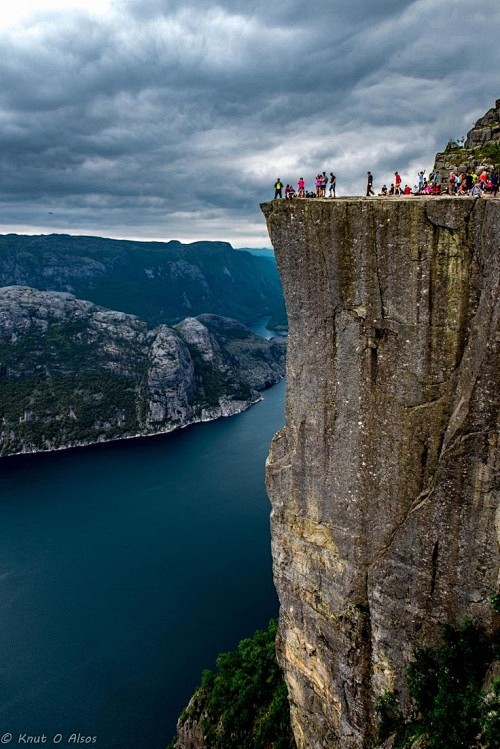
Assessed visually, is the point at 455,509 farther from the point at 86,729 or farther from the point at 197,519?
the point at 197,519

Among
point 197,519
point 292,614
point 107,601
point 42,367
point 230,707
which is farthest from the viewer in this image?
point 42,367

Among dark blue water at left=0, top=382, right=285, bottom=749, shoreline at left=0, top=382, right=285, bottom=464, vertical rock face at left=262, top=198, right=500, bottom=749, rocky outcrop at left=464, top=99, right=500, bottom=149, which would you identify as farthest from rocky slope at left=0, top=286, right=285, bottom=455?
rocky outcrop at left=464, top=99, right=500, bottom=149

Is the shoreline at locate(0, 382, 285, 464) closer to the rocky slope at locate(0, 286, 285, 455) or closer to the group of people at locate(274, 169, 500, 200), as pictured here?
the rocky slope at locate(0, 286, 285, 455)

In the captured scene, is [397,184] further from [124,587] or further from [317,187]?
[124,587]

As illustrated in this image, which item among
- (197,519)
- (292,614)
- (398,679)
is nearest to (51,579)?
(197,519)

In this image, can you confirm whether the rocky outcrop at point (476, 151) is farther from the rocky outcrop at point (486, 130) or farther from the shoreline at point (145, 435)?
the shoreline at point (145, 435)

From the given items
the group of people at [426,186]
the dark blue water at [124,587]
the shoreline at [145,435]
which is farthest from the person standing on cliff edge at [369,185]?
the shoreline at [145,435]
